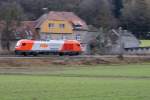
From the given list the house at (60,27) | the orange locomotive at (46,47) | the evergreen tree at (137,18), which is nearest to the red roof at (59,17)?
the house at (60,27)

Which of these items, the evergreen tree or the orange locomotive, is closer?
the orange locomotive

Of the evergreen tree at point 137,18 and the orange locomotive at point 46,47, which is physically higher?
the evergreen tree at point 137,18

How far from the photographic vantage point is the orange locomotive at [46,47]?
7375 centimetres

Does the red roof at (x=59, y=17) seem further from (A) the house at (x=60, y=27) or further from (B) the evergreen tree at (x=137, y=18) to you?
(B) the evergreen tree at (x=137, y=18)

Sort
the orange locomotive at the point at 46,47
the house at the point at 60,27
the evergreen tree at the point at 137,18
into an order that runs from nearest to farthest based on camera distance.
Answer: the orange locomotive at the point at 46,47 → the house at the point at 60,27 → the evergreen tree at the point at 137,18

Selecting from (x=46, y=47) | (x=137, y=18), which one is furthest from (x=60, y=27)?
(x=46, y=47)

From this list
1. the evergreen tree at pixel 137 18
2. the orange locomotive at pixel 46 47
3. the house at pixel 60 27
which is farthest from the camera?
the evergreen tree at pixel 137 18

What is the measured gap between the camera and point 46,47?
3024 inches

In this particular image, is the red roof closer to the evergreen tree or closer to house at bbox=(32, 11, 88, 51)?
house at bbox=(32, 11, 88, 51)

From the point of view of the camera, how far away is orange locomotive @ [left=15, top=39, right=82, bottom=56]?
242 ft

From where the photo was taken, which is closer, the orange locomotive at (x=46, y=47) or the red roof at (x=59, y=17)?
the orange locomotive at (x=46, y=47)

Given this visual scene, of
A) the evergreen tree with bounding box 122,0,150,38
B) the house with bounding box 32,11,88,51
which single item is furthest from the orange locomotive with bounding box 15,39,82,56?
the evergreen tree with bounding box 122,0,150,38

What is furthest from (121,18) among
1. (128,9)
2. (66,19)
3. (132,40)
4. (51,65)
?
Result: (51,65)

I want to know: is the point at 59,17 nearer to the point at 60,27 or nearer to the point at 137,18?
the point at 60,27
